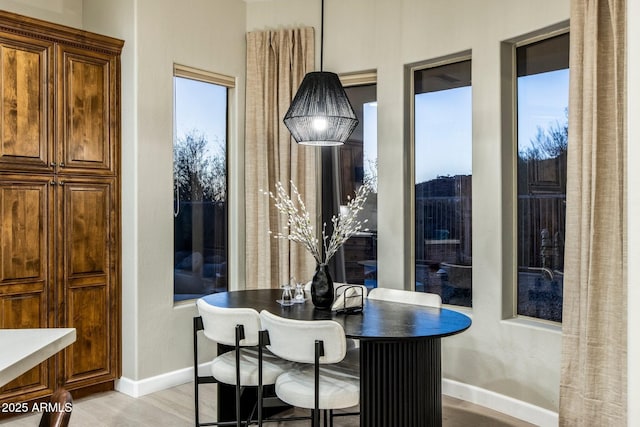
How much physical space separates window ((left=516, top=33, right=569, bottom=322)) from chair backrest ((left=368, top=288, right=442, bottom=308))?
2.39 feet

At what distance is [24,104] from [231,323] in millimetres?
2096

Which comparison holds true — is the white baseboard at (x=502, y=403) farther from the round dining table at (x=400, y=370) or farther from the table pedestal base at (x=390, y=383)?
the table pedestal base at (x=390, y=383)

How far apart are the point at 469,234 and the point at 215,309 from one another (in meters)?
2.01

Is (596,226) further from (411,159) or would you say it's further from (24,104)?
(24,104)

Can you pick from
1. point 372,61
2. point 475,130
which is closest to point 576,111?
point 475,130

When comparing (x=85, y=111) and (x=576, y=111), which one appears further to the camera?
(x=85, y=111)

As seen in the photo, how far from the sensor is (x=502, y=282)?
3.55 meters

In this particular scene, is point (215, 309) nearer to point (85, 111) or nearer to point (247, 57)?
point (85, 111)

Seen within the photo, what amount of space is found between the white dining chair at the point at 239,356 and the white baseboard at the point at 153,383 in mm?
936

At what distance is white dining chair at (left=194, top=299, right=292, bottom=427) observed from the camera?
2.75 m

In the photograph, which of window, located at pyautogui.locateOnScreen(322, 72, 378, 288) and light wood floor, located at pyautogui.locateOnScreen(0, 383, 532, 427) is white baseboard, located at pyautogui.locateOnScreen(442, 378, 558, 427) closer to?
light wood floor, located at pyautogui.locateOnScreen(0, 383, 532, 427)

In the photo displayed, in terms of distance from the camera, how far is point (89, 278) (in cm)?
378

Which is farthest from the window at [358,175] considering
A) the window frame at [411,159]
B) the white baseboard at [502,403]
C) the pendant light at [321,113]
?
the pendant light at [321,113]

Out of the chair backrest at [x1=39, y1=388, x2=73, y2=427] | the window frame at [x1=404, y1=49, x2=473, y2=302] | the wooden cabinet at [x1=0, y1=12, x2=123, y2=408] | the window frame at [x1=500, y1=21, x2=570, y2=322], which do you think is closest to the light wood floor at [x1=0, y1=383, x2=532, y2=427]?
the wooden cabinet at [x1=0, y1=12, x2=123, y2=408]
